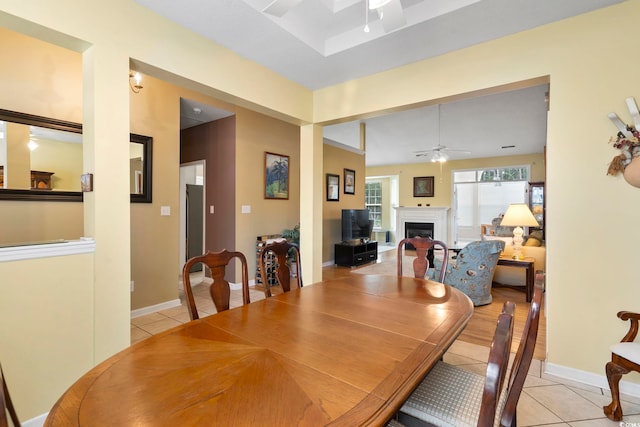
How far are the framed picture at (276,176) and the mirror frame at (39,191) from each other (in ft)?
8.21

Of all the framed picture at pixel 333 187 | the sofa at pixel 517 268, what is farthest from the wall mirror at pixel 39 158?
the sofa at pixel 517 268

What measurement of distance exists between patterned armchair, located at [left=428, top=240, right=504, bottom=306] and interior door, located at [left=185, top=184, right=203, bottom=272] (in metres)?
4.16

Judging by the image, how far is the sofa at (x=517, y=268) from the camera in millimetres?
4234

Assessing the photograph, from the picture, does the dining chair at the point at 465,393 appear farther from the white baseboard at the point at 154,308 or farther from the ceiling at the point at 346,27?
the white baseboard at the point at 154,308

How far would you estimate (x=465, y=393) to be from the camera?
122 centimetres

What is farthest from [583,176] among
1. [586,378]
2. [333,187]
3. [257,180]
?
[333,187]

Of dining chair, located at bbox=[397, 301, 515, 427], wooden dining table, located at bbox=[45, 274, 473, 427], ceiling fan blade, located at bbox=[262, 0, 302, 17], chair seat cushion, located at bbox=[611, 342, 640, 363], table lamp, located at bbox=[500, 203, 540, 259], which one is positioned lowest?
chair seat cushion, located at bbox=[611, 342, 640, 363]

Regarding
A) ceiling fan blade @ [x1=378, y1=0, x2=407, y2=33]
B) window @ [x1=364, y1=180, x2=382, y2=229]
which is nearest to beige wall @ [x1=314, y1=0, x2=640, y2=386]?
ceiling fan blade @ [x1=378, y1=0, x2=407, y2=33]

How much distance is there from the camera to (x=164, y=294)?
144 inches

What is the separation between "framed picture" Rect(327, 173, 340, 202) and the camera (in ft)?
20.4

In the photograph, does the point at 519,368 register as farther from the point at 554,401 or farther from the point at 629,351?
the point at 554,401

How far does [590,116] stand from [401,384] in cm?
230

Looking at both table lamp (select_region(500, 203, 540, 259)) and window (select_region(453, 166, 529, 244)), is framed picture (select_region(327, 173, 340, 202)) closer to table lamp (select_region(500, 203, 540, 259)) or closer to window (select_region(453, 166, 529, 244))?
table lamp (select_region(500, 203, 540, 259))

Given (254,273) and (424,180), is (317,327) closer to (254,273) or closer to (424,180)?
(254,273)
